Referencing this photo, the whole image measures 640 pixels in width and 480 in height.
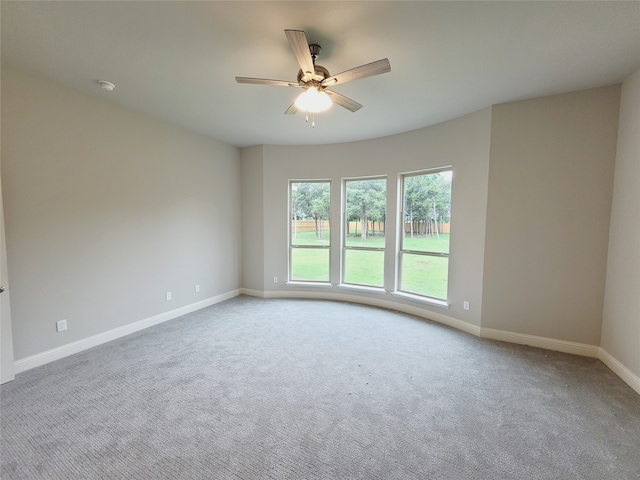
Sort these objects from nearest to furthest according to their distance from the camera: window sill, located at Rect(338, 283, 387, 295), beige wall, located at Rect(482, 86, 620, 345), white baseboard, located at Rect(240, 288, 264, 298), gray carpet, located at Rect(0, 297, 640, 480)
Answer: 1. gray carpet, located at Rect(0, 297, 640, 480)
2. beige wall, located at Rect(482, 86, 620, 345)
3. window sill, located at Rect(338, 283, 387, 295)
4. white baseboard, located at Rect(240, 288, 264, 298)

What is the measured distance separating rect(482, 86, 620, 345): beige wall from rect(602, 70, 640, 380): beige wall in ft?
0.30

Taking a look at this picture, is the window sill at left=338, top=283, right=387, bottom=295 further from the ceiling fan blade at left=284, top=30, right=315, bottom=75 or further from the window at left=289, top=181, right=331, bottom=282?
the ceiling fan blade at left=284, top=30, right=315, bottom=75

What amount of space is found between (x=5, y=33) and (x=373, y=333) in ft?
13.8

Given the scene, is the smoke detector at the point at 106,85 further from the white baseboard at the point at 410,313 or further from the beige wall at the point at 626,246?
the beige wall at the point at 626,246

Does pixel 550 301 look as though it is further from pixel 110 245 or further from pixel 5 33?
pixel 5 33

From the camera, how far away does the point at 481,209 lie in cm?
322

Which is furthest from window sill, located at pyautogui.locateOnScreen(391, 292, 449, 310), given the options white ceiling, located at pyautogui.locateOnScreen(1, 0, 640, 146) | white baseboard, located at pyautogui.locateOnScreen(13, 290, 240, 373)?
white baseboard, located at pyautogui.locateOnScreen(13, 290, 240, 373)

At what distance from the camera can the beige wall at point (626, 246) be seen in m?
2.32

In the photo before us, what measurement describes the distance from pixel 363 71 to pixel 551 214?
2567mm

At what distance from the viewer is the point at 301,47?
168 cm

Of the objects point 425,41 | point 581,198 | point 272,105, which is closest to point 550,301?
point 581,198

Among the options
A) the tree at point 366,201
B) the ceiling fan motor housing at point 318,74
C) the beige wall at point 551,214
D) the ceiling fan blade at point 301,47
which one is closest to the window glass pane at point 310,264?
the tree at point 366,201

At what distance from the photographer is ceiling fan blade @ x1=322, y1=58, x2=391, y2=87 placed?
1787 millimetres

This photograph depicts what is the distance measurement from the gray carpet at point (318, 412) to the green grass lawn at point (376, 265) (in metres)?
1.01
